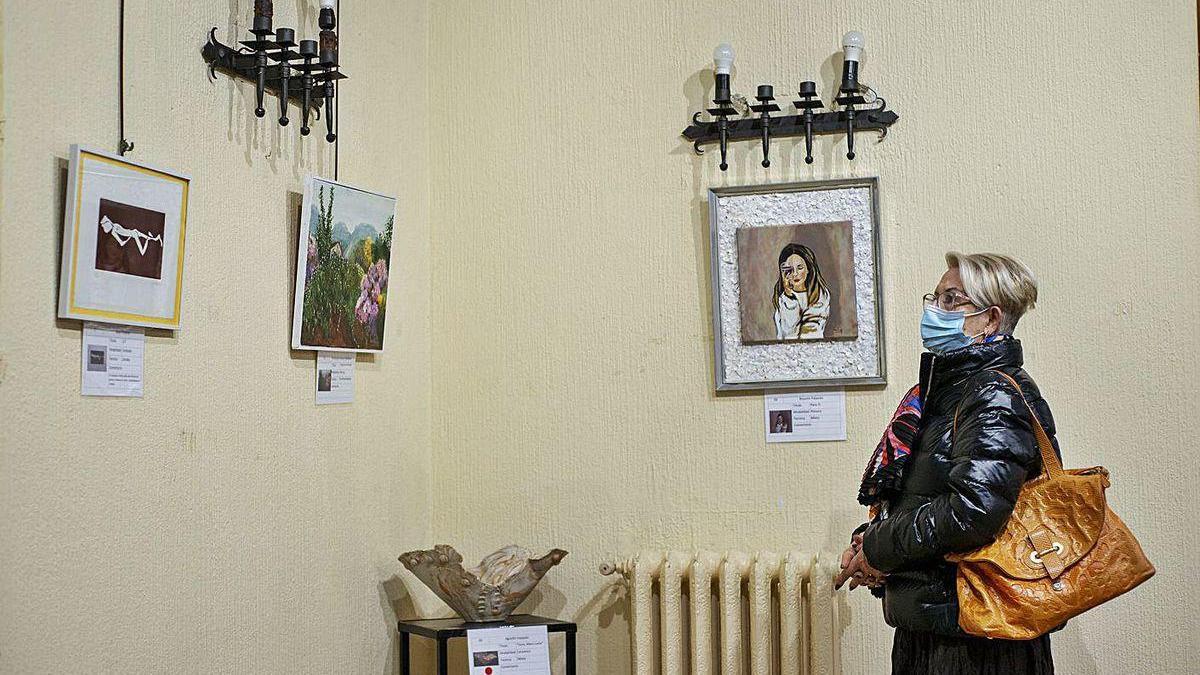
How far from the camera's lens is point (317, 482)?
2.91 metres

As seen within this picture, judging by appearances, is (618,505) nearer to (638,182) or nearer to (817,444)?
(817,444)

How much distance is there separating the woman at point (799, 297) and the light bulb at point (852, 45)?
1.81 ft

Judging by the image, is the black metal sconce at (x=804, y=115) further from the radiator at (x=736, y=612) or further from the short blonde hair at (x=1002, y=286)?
the radiator at (x=736, y=612)

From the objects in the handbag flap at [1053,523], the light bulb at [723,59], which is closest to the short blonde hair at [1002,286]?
the handbag flap at [1053,523]

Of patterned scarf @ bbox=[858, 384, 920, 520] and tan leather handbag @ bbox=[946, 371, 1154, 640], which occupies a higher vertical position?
patterned scarf @ bbox=[858, 384, 920, 520]

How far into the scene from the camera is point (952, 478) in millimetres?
2285

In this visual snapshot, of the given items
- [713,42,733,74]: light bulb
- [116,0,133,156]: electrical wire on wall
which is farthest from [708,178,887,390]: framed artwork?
[116,0,133,156]: electrical wire on wall

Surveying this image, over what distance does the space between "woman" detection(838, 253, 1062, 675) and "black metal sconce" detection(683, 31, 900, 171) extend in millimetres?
825

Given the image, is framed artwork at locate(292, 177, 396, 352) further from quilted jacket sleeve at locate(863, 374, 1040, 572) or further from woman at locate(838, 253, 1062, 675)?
quilted jacket sleeve at locate(863, 374, 1040, 572)

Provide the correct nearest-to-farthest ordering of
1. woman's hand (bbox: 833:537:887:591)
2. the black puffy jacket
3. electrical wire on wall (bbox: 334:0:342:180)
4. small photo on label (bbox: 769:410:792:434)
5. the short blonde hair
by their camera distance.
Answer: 1. the black puffy jacket
2. the short blonde hair
3. woman's hand (bbox: 833:537:887:591)
4. electrical wire on wall (bbox: 334:0:342:180)
5. small photo on label (bbox: 769:410:792:434)

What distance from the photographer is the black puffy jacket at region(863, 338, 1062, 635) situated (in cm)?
226

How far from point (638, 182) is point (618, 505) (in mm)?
985

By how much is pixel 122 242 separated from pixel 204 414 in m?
0.46

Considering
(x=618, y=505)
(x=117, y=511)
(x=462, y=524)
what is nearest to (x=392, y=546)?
(x=462, y=524)
